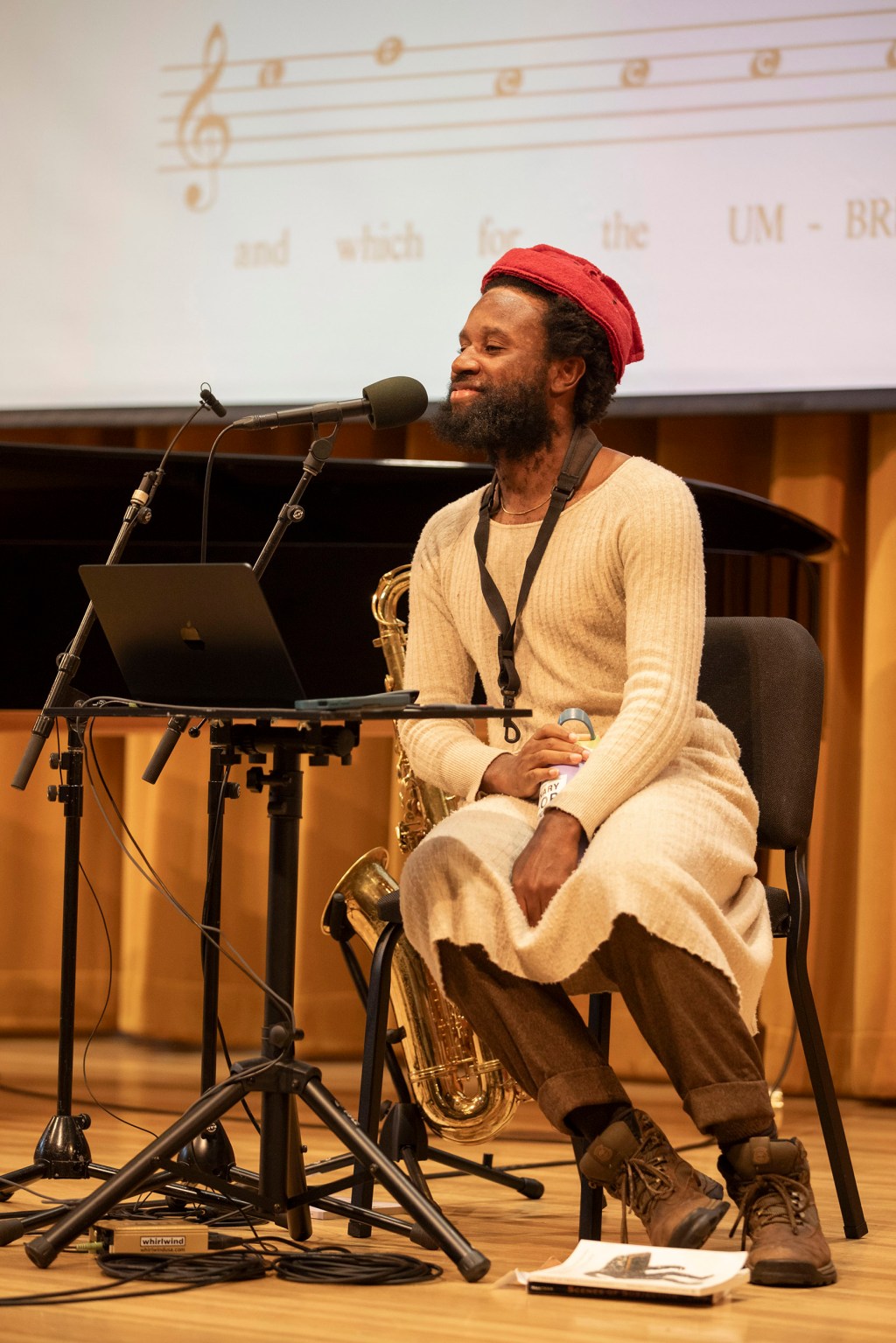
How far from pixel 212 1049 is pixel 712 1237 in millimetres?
798

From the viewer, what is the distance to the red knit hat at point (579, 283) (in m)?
2.48

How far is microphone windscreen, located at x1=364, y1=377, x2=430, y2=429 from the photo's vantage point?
2.21 metres

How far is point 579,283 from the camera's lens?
249 cm

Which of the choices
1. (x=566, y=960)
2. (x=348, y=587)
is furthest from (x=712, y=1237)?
(x=348, y=587)

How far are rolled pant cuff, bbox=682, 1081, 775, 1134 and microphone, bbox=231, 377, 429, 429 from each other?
3.23 ft

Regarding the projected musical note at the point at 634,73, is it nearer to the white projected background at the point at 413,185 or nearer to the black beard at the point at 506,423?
the white projected background at the point at 413,185

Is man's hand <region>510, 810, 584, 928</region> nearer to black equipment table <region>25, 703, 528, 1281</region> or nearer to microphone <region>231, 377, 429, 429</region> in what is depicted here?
black equipment table <region>25, 703, 528, 1281</region>

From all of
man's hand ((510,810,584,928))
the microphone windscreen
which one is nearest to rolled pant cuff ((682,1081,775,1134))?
man's hand ((510,810,584,928))

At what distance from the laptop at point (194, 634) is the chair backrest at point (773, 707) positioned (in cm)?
90

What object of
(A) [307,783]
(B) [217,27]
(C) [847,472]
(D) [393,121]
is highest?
(B) [217,27]

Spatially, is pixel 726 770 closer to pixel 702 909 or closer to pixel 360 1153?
pixel 702 909

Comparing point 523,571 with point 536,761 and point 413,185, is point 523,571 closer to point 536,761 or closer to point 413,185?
point 536,761

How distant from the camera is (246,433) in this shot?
4387 mm

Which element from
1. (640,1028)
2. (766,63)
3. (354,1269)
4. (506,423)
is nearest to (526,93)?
(766,63)
